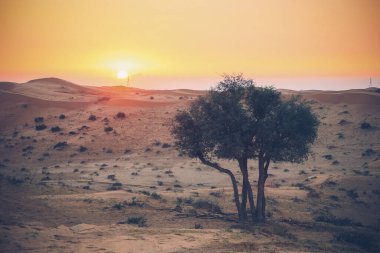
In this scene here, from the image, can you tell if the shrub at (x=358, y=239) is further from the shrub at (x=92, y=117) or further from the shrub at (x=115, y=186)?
the shrub at (x=92, y=117)

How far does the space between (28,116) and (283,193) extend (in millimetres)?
53110

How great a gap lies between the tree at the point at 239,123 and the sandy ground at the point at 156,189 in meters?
3.81

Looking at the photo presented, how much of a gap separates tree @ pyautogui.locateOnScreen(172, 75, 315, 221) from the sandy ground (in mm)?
3812

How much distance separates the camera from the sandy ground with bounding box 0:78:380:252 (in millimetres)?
15445

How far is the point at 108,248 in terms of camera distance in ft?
44.4

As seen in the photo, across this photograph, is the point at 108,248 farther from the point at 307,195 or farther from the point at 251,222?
the point at 307,195

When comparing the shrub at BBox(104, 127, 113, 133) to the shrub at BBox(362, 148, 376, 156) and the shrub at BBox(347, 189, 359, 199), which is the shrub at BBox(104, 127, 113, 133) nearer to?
the shrub at BBox(362, 148, 376, 156)

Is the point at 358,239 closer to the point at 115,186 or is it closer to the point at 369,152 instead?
the point at 115,186

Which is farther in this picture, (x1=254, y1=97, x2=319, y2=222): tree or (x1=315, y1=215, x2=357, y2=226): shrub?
(x1=315, y1=215, x2=357, y2=226): shrub

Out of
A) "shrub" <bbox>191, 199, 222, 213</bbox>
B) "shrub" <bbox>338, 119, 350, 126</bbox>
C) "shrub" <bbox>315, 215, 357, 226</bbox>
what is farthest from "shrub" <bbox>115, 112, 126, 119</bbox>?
"shrub" <bbox>315, 215, 357, 226</bbox>

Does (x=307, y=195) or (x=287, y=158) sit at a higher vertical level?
(x=287, y=158)

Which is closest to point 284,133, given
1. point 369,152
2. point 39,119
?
point 369,152

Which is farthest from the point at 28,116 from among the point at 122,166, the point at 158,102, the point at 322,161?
the point at 322,161

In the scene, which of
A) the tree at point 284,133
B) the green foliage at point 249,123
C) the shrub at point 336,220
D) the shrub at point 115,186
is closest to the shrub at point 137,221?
the green foliage at point 249,123
